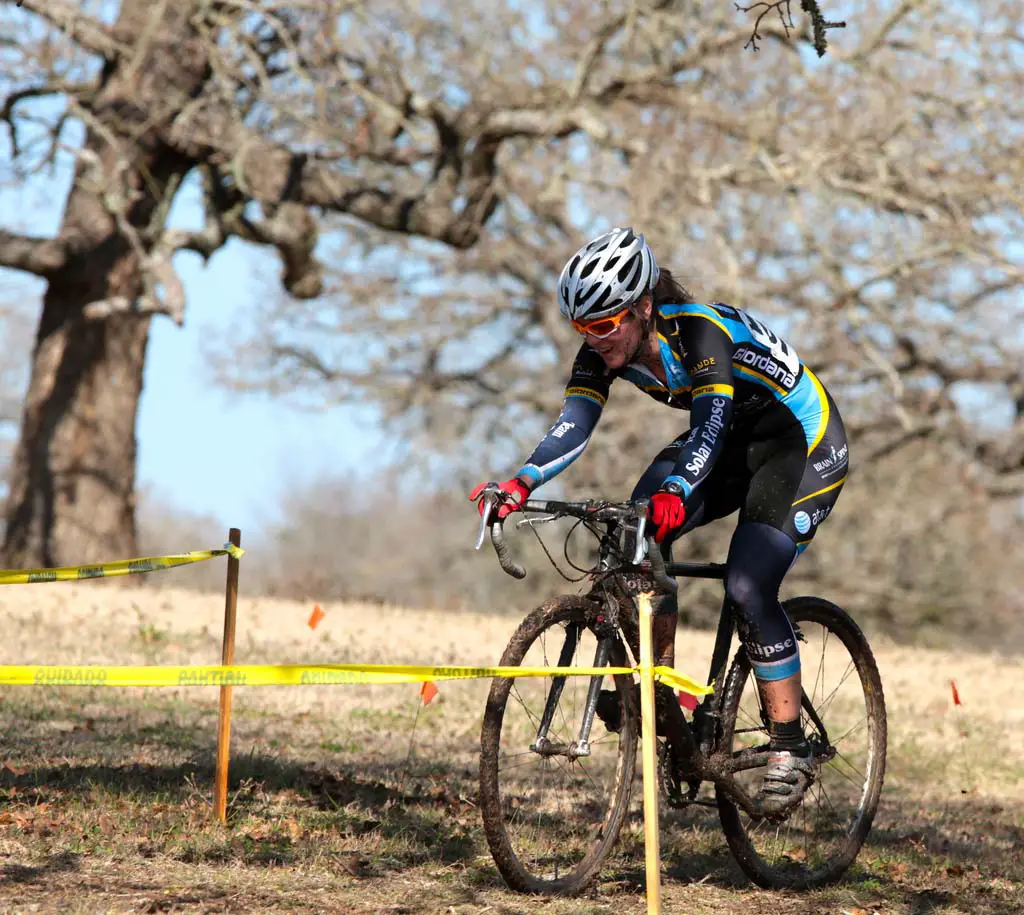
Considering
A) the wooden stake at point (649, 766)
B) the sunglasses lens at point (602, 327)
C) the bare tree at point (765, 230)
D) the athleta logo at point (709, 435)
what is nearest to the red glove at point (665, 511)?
the athleta logo at point (709, 435)

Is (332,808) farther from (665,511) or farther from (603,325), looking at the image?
(603,325)

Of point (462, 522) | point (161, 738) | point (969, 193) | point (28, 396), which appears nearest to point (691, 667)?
point (161, 738)

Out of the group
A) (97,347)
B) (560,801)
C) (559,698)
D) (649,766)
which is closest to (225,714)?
(560,801)

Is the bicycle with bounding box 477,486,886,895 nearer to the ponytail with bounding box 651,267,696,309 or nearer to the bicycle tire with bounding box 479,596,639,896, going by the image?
the bicycle tire with bounding box 479,596,639,896

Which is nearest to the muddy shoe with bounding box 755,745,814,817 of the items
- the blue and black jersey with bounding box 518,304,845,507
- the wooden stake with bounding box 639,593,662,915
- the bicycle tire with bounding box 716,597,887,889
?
the bicycle tire with bounding box 716,597,887,889

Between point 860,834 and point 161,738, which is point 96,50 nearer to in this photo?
point 161,738

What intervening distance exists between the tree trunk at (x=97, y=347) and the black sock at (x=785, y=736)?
12.8 metres

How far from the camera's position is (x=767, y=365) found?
19.0 ft

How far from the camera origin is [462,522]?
1234 inches

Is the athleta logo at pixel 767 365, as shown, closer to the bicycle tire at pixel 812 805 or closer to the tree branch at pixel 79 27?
the bicycle tire at pixel 812 805

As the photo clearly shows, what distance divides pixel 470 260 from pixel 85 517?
8993 millimetres

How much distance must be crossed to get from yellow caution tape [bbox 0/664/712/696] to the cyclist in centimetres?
73

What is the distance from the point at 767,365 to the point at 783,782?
1690 millimetres

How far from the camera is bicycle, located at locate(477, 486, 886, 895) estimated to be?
5031 millimetres
